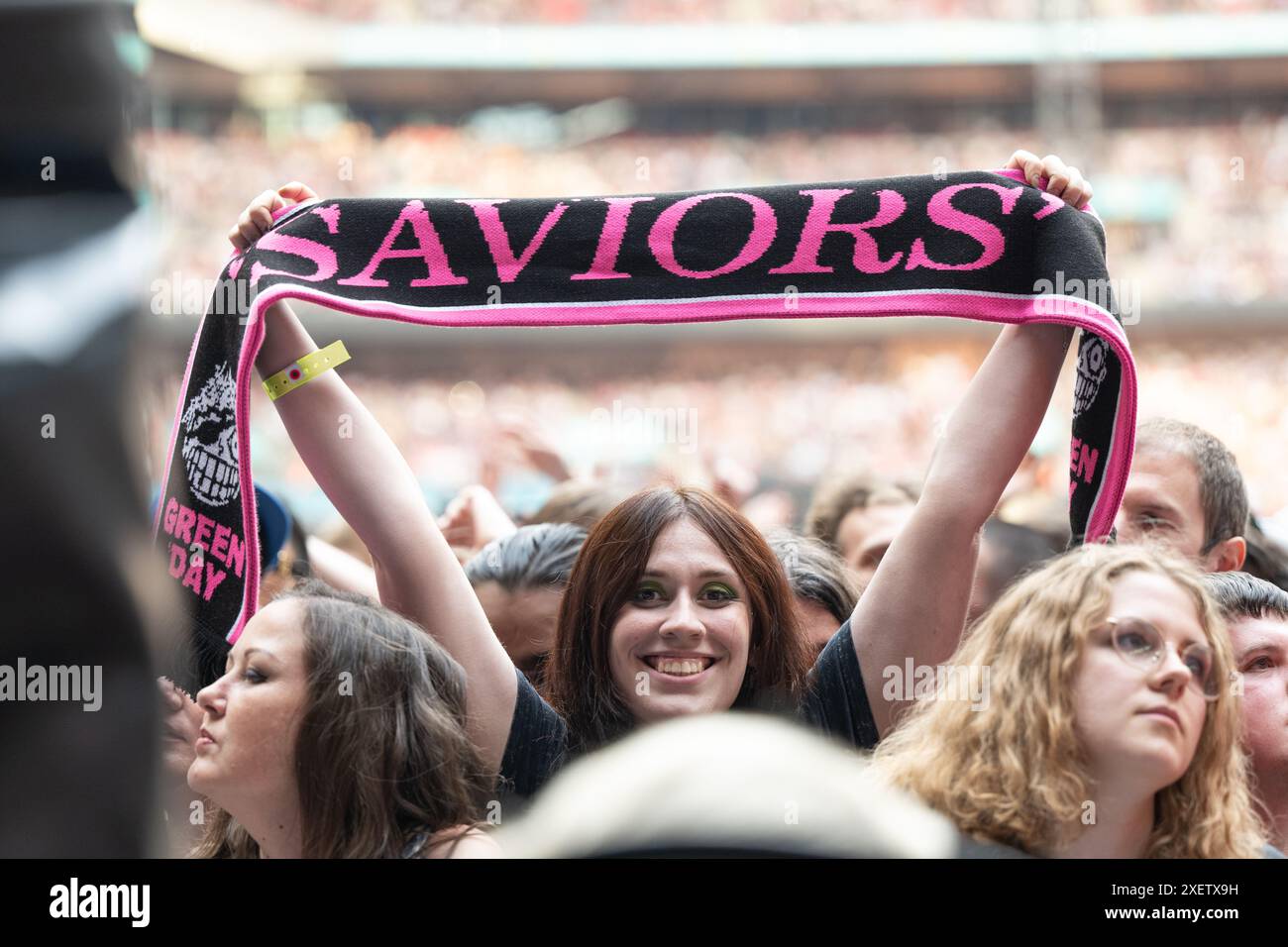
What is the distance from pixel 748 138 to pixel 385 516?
12.4 metres

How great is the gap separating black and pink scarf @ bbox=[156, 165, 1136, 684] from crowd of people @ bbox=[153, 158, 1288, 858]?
58mm

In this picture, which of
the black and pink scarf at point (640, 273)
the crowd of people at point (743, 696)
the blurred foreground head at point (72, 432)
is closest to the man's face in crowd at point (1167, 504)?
the crowd of people at point (743, 696)

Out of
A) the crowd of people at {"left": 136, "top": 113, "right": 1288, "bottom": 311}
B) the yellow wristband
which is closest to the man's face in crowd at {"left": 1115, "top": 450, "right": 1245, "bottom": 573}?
the yellow wristband

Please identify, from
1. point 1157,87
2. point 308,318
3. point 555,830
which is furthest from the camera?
point 1157,87

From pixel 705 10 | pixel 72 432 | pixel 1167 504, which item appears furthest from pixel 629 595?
pixel 705 10

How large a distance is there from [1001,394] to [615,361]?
10.9 metres

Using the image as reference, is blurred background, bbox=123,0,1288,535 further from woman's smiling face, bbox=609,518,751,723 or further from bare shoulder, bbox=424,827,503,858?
bare shoulder, bbox=424,827,503,858

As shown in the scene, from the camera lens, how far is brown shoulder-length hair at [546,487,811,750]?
1.52 metres

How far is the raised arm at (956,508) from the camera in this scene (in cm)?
142

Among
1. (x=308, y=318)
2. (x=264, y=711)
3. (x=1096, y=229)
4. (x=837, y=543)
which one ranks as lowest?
(x=264, y=711)
